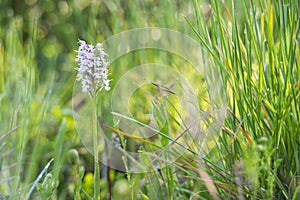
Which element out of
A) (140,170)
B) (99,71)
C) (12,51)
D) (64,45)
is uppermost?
(64,45)

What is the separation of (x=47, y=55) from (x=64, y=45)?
0.14 meters

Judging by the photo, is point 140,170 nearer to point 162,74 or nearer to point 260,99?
point 260,99

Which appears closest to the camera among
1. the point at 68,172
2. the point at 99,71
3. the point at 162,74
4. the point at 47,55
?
the point at 99,71

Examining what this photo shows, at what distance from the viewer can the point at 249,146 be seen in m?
0.90

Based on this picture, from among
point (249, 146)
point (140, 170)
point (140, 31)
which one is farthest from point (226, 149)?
point (140, 31)

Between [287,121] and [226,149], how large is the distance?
4.4 inches

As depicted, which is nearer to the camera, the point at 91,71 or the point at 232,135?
the point at 91,71

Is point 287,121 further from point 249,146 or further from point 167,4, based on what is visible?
point 167,4

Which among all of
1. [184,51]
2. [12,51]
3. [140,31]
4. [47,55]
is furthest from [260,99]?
[47,55]

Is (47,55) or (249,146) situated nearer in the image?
(249,146)

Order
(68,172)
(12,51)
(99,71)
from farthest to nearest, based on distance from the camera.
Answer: (12,51) < (68,172) < (99,71)

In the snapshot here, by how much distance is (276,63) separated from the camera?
92cm

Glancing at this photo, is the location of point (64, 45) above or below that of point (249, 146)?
above

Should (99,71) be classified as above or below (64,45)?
below
